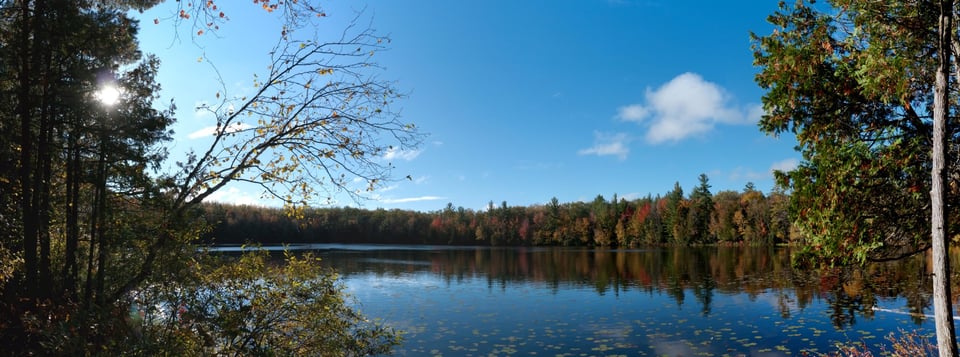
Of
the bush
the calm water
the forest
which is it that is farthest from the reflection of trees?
the forest

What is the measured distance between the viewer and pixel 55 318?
5.81 metres

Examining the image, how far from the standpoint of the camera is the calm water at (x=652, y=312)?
1528cm

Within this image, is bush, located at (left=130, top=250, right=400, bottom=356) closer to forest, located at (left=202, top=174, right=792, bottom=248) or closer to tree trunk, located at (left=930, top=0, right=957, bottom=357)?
tree trunk, located at (left=930, top=0, right=957, bottom=357)

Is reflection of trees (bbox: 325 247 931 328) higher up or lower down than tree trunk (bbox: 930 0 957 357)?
lower down

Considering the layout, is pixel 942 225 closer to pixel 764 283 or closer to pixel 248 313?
pixel 248 313

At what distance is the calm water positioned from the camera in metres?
15.3

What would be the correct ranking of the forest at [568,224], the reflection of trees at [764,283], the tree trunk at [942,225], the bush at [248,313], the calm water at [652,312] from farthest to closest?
the forest at [568,224] < the reflection of trees at [764,283] < the calm water at [652,312] < the tree trunk at [942,225] < the bush at [248,313]

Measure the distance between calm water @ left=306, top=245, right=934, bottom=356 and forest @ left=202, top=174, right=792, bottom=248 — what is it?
5314cm

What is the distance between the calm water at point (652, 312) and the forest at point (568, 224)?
53.1m

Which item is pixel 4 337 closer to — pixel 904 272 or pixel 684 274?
pixel 684 274

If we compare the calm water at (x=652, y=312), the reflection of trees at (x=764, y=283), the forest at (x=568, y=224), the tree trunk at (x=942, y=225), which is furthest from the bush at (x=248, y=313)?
the forest at (x=568, y=224)

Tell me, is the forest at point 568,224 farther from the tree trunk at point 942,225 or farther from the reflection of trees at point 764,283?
the tree trunk at point 942,225

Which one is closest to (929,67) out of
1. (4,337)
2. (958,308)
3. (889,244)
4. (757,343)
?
(889,244)

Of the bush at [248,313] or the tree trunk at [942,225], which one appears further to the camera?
the tree trunk at [942,225]
